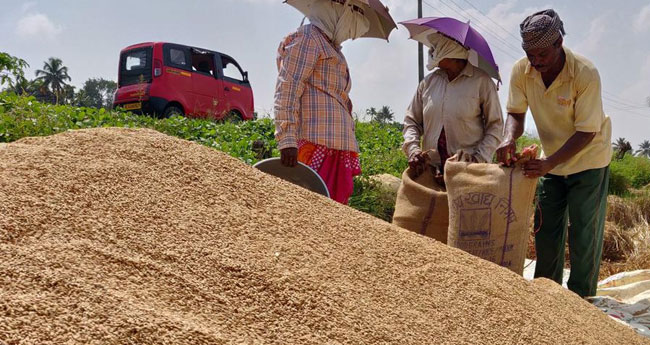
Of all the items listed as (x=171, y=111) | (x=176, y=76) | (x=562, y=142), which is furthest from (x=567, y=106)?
(x=176, y=76)

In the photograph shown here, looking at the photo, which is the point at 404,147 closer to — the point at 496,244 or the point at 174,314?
the point at 496,244

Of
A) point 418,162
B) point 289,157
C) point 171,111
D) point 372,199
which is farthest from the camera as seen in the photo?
point 171,111

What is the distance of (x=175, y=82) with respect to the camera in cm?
870

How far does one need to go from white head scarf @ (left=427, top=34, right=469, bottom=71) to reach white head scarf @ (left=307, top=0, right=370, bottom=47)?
1.39 feet

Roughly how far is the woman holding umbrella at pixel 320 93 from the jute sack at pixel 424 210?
0.28 meters

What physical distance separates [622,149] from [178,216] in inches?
472

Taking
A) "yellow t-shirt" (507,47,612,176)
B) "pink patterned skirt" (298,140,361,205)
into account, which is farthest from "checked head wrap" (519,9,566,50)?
"pink patterned skirt" (298,140,361,205)

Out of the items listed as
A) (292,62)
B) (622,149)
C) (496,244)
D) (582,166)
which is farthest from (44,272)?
(622,149)

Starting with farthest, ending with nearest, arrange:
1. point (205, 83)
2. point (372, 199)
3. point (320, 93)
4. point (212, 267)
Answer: point (205, 83) → point (372, 199) → point (320, 93) → point (212, 267)

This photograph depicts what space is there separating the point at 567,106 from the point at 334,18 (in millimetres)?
1120

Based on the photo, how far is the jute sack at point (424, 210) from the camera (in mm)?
2699

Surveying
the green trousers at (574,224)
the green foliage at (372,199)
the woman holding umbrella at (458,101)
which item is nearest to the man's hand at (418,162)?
the woman holding umbrella at (458,101)

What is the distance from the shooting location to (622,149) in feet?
38.3

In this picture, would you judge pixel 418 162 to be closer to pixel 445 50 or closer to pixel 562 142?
pixel 445 50
